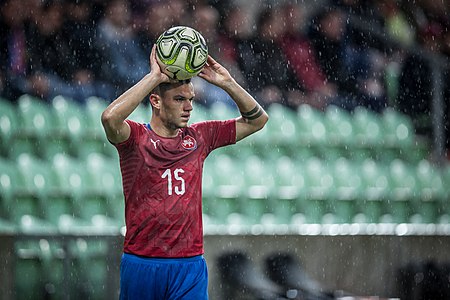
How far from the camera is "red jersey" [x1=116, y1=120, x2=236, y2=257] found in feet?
15.5

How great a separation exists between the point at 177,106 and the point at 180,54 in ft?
0.83

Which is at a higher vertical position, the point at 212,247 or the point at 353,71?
the point at 353,71

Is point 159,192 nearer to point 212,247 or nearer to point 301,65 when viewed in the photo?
point 212,247

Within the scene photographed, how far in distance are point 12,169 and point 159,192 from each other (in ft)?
9.64

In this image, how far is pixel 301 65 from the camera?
A: 28.4ft

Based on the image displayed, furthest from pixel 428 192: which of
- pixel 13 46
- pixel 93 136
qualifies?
pixel 13 46

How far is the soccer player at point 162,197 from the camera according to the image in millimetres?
4719

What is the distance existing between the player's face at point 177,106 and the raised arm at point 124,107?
0.12 meters

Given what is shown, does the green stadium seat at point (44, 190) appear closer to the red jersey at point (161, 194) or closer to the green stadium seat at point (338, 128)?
the green stadium seat at point (338, 128)

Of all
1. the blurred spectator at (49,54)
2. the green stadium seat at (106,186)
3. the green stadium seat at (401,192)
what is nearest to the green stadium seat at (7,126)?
the blurred spectator at (49,54)

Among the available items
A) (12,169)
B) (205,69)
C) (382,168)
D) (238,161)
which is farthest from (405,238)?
(205,69)

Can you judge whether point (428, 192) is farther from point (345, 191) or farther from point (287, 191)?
point (287, 191)

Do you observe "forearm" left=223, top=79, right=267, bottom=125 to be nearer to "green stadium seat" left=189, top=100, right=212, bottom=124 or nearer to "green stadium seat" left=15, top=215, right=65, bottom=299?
"green stadium seat" left=15, top=215, right=65, bottom=299

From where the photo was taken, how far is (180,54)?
471 cm
